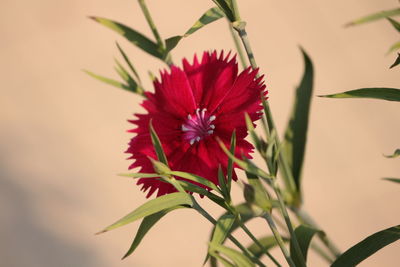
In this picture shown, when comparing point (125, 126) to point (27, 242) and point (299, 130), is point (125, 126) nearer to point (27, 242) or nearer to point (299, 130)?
point (27, 242)

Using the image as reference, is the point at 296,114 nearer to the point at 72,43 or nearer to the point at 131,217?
the point at 131,217

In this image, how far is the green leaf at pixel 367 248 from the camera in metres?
0.40

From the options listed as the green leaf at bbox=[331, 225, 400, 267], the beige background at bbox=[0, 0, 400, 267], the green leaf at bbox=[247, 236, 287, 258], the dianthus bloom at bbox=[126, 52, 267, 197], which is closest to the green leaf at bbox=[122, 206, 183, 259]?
the dianthus bloom at bbox=[126, 52, 267, 197]

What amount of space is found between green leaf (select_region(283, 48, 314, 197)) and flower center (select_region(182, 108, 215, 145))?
23 centimetres

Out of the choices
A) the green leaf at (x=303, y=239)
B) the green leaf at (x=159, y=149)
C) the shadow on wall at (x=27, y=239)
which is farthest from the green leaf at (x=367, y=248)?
the shadow on wall at (x=27, y=239)

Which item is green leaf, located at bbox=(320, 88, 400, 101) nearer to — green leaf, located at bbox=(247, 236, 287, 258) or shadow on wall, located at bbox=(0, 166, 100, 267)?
green leaf, located at bbox=(247, 236, 287, 258)

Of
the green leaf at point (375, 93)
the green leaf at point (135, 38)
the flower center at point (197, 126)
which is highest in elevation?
the green leaf at point (135, 38)

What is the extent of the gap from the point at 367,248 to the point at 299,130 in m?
0.26

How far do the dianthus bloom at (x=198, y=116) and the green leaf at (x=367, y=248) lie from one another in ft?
0.34

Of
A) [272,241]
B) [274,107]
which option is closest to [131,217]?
[272,241]

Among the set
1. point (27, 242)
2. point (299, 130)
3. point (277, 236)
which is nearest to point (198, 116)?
point (277, 236)

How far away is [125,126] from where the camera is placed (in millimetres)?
1622

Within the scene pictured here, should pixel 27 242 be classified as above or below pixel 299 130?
below

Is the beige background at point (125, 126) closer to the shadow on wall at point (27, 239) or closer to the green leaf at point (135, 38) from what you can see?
the shadow on wall at point (27, 239)
